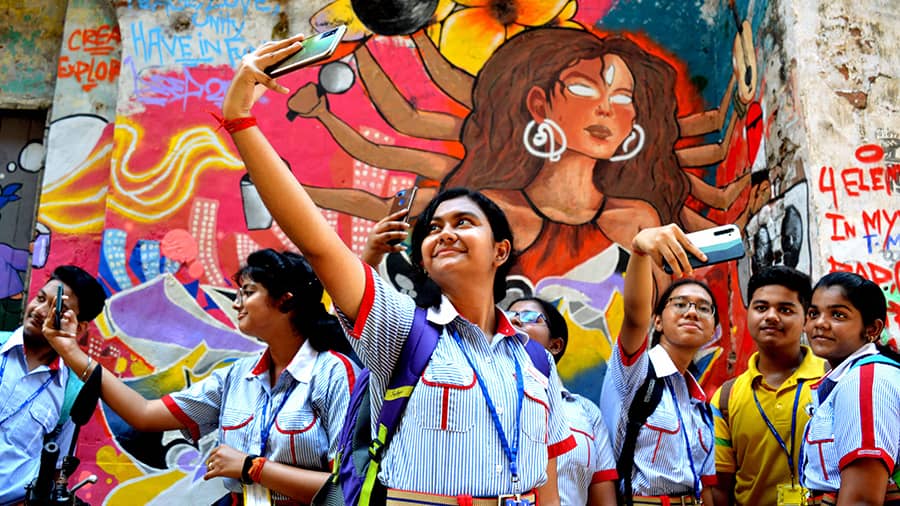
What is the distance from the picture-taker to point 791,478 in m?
3.59

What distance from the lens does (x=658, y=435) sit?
11.1 ft

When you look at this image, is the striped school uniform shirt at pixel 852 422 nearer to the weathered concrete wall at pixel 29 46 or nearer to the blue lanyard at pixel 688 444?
the blue lanyard at pixel 688 444

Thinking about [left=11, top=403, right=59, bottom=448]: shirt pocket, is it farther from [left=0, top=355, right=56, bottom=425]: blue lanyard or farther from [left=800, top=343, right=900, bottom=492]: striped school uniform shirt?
[left=800, top=343, right=900, bottom=492]: striped school uniform shirt

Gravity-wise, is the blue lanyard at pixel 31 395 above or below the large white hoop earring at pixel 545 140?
below

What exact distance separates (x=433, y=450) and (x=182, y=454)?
13.7 feet

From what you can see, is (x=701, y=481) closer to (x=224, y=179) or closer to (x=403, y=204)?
(x=403, y=204)

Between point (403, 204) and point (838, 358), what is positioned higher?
point (403, 204)

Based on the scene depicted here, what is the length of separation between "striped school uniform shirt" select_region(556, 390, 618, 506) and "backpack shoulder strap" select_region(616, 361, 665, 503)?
0.09 meters

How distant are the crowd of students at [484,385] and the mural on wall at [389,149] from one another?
1.85 metres

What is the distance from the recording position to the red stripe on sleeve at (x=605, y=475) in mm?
3471

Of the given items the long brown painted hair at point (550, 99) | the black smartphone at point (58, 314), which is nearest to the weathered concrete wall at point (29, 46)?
the long brown painted hair at point (550, 99)

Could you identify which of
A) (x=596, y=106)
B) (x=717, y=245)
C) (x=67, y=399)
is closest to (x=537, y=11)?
(x=596, y=106)

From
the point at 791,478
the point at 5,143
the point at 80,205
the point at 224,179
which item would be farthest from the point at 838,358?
the point at 5,143

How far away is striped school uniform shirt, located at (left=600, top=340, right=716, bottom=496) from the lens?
3340 mm
